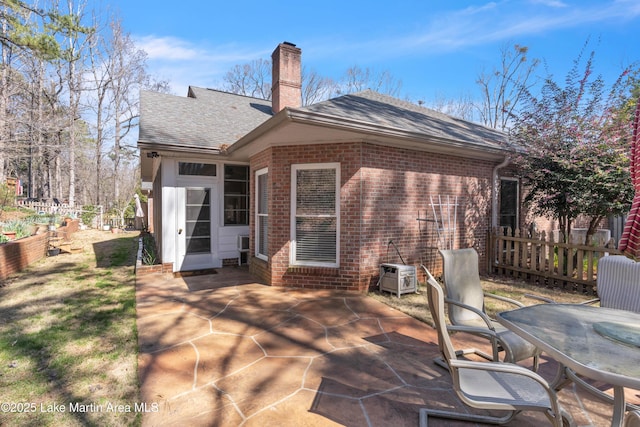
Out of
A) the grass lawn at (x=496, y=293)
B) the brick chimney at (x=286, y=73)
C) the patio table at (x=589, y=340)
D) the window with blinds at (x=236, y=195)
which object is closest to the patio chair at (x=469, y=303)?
the patio table at (x=589, y=340)

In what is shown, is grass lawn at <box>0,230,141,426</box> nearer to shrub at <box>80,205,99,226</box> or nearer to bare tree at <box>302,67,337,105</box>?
shrub at <box>80,205,99,226</box>

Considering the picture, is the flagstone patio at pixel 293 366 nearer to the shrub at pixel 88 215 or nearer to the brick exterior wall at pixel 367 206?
the brick exterior wall at pixel 367 206

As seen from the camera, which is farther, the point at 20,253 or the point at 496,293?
the point at 20,253

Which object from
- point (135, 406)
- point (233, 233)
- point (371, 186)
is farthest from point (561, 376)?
point (233, 233)

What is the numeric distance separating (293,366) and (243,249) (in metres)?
5.46

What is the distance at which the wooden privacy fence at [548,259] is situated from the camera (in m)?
6.09

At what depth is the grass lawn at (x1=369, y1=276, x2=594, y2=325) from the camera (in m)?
4.99

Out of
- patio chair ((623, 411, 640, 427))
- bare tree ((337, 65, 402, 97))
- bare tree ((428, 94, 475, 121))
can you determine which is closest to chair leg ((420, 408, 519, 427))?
patio chair ((623, 411, 640, 427))

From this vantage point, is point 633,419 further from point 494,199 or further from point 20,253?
point 20,253

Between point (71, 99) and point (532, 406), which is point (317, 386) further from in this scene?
point (71, 99)

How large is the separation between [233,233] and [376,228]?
4102 mm

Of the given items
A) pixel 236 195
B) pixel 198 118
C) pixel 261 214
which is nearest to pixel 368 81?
pixel 198 118

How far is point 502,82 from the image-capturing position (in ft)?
84.6

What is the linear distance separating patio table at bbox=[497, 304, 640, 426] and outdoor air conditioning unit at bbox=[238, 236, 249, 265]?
22.5ft
